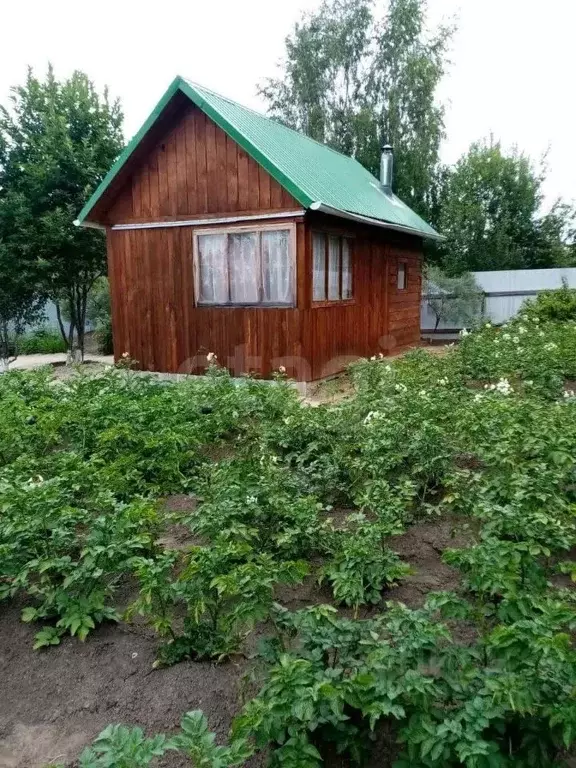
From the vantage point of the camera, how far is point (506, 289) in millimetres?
18156

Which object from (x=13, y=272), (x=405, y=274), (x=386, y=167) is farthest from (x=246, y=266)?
(x=386, y=167)

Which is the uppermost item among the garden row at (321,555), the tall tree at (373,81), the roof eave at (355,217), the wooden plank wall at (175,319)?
the tall tree at (373,81)

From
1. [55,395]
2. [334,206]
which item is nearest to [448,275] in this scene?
[334,206]

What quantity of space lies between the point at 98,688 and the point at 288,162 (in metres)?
7.32

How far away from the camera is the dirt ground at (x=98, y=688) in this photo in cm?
204

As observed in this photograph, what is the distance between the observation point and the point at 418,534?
132 inches

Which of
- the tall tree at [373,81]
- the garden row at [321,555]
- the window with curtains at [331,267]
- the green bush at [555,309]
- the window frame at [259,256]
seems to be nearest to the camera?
the garden row at [321,555]

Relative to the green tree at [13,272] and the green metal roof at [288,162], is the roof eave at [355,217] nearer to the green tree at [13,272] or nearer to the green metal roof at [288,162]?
the green metal roof at [288,162]

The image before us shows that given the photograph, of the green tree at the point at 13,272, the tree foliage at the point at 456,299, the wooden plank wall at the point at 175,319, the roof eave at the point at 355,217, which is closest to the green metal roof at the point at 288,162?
the roof eave at the point at 355,217

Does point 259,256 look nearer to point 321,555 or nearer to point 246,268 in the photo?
point 246,268

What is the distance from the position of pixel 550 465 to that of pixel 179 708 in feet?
7.80

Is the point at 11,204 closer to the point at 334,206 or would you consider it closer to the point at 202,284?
the point at 202,284

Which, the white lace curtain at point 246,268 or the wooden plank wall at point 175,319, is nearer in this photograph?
the white lace curtain at point 246,268

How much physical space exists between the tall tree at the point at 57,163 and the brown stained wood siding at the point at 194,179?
292cm
